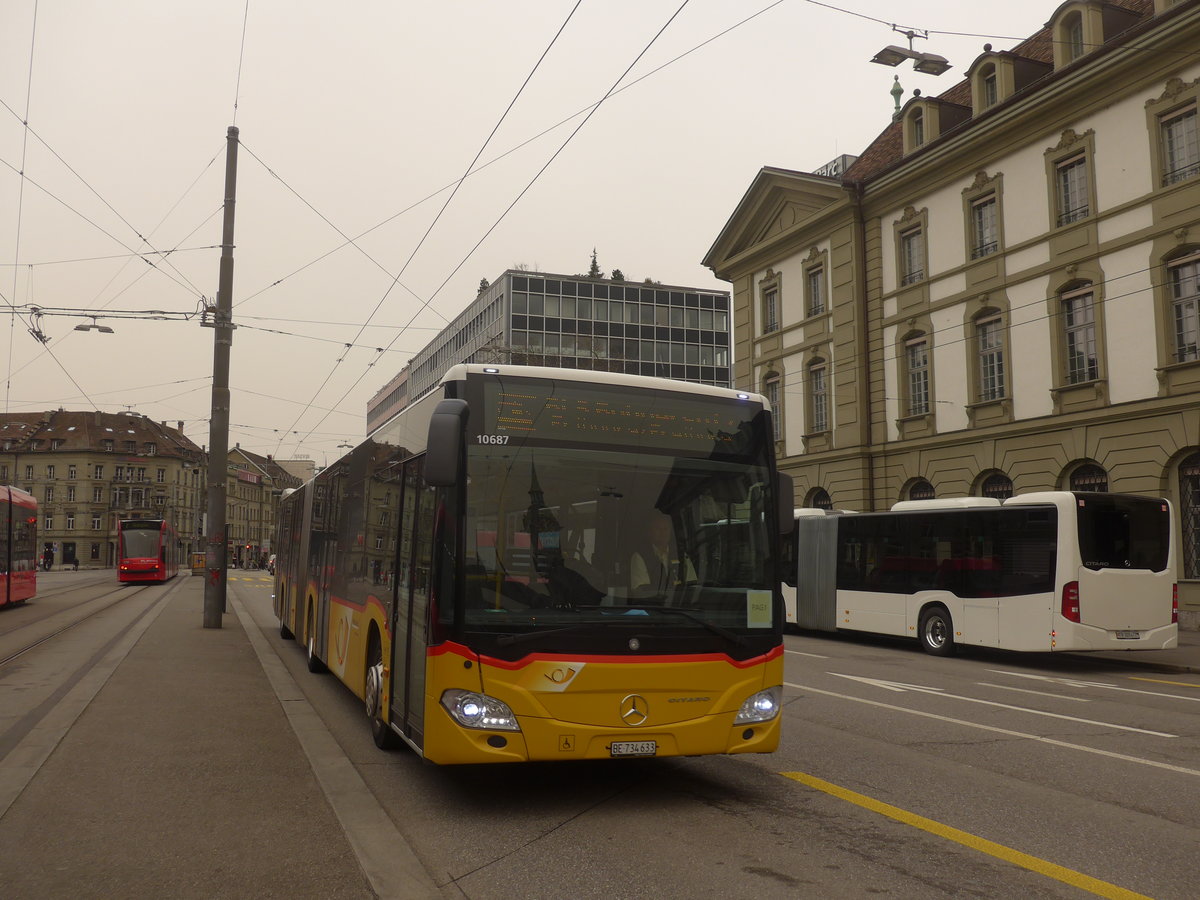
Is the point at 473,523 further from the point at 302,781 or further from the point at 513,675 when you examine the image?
the point at 302,781

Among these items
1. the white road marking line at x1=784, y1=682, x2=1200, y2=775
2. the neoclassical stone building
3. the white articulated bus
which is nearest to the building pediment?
the neoclassical stone building

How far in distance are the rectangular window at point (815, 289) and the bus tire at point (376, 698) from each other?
28572mm

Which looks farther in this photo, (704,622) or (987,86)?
(987,86)

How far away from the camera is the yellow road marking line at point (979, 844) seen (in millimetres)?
5074

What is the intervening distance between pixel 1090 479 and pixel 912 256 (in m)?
9.28

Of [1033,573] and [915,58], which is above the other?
[915,58]

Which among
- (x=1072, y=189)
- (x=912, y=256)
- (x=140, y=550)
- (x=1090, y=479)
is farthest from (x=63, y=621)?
(x=140, y=550)

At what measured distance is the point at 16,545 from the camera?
27172mm

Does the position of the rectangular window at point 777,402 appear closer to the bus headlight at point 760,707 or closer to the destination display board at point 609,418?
the destination display board at point 609,418

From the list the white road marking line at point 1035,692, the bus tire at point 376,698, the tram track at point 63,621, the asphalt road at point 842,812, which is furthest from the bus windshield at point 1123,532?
the tram track at point 63,621

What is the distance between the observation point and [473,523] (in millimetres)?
6559

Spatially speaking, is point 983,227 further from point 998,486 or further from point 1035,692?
point 1035,692

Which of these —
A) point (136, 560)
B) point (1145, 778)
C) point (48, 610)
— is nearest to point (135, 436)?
point (136, 560)

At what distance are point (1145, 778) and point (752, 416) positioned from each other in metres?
3.80
